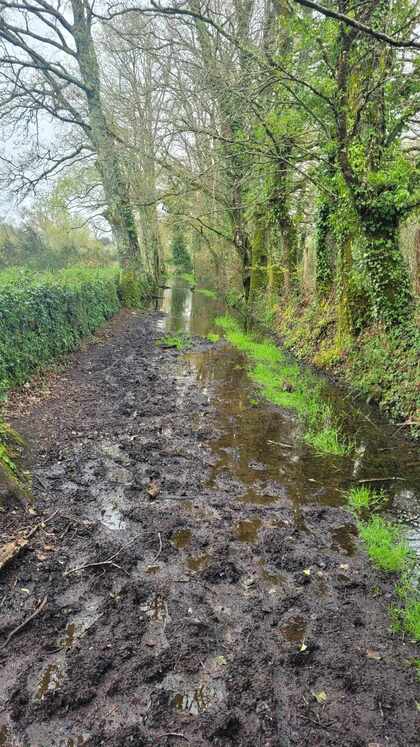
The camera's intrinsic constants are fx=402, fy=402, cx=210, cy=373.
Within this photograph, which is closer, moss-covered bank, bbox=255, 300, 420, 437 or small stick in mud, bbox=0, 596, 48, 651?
small stick in mud, bbox=0, 596, 48, 651

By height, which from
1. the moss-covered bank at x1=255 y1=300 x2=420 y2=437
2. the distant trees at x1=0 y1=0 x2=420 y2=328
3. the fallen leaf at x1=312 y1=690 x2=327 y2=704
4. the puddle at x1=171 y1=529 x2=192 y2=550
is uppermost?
the distant trees at x1=0 y1=0 x2=420 y2=328

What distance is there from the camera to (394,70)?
25.5 feet

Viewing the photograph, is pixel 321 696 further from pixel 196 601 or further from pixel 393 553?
pixel 393 553

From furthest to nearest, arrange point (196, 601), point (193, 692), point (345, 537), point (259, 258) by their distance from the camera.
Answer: point (259, 258), point (345, 537), point (196, 601), point (193, 692)

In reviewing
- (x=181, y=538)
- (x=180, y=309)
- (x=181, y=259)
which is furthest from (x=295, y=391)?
(x=181, y=259)

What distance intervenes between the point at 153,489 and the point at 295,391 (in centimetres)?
459

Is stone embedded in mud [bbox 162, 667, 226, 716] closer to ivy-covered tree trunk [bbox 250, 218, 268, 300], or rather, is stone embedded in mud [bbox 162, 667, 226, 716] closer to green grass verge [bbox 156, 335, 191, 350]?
green grass verge [bbox 156, 335, 191, 350]

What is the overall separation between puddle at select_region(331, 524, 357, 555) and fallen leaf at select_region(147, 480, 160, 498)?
2.01 metres

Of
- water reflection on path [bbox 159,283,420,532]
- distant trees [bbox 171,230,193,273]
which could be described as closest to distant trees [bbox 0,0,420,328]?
water reflection on path [bbox 159,283,420,532]

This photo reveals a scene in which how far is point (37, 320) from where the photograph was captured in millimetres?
8125

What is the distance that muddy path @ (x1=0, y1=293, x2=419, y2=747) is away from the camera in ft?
7.92

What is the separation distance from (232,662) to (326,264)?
10.9m

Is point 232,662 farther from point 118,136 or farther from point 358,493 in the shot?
point 118,136

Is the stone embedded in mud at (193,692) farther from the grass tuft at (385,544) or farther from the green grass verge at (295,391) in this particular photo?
the green grass verge at (295,391)
